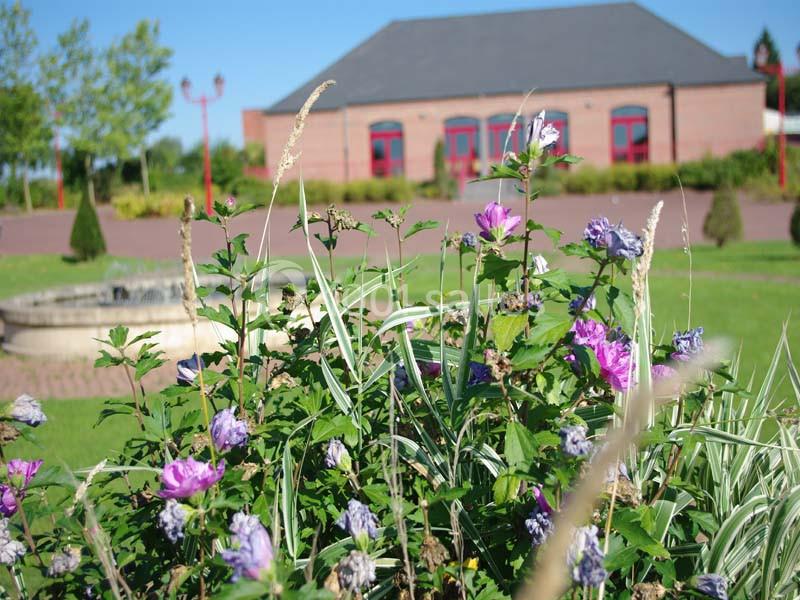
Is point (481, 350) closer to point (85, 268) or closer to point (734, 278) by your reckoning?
point (734, 278)

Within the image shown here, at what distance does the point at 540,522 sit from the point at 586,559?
1.08ft

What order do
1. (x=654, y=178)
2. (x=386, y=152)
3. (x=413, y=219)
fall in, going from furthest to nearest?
(x=386, y=152), (x=654, y=178), (x=413, y=219)

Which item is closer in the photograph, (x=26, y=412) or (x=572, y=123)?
(x=26, y=412)

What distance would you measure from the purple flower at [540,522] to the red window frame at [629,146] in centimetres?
3608

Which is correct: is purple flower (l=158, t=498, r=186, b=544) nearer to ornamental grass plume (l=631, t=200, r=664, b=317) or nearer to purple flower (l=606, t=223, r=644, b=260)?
ornamental grass plume (l=631, t=200, r=664, b=317)

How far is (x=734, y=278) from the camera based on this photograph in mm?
13469

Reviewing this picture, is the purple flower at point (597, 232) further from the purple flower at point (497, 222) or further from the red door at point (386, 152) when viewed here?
the red door at point (386, 152)

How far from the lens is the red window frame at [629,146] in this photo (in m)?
36.1

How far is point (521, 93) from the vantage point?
35.4m

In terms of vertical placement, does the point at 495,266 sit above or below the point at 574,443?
above

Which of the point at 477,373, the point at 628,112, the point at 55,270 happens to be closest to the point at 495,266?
the point at 477,373

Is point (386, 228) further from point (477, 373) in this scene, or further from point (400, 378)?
point (477, 373)

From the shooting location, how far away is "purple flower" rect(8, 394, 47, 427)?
207cm

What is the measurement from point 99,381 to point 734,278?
9.75 meters
